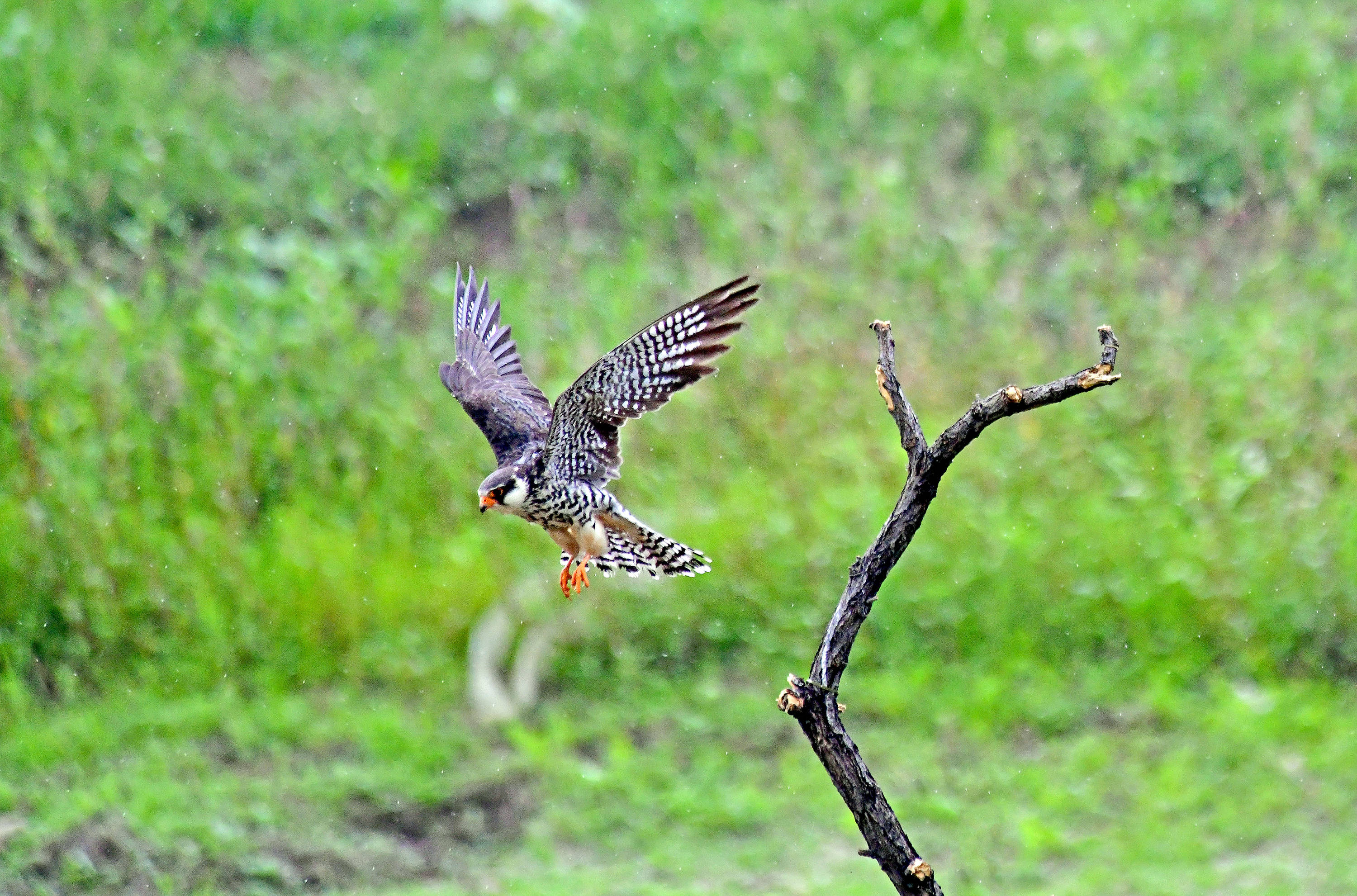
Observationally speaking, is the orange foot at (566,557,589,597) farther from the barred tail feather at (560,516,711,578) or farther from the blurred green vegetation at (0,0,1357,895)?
the blurred green vegetation at (0,0,1357,895)

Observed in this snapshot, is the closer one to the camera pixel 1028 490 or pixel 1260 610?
pixel 1260 610

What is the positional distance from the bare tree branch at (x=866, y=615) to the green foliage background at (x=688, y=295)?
368 centimetres

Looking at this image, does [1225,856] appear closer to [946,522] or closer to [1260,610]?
[1260,610]

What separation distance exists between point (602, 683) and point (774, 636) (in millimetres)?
772

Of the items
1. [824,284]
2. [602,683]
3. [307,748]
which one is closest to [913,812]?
[602,683]

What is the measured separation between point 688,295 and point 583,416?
4.27m

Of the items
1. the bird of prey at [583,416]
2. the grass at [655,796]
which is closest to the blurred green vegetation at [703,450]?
the grass at [655,796]

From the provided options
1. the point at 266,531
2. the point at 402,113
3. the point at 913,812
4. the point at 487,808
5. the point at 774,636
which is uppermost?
the point at 402,113

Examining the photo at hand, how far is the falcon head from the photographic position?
3895 mm

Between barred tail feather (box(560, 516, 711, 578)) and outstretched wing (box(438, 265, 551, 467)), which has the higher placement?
outstretched wing (box(438, 265, 551, 467))

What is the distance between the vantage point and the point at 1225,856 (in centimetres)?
541

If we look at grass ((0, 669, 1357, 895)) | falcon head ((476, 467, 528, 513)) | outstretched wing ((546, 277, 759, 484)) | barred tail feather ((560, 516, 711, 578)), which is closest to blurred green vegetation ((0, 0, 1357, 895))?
grass ((0, 669, 1357, 895))

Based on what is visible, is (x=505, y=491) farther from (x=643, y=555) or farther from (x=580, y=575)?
(x=643, y=555)

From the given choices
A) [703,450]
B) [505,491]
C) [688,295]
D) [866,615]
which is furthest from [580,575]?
[688,295]
